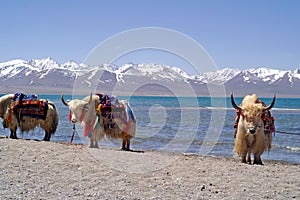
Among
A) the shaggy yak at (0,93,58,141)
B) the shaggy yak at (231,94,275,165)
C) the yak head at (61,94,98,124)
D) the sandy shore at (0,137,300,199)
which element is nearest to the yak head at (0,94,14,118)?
the shaggy yak at (0,93,58,141)

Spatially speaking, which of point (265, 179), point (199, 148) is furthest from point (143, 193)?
point (199, 148)

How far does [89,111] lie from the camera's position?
8.26 meters

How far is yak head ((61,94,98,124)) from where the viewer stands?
8062mm

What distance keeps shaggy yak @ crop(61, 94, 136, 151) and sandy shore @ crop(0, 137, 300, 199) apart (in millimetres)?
1493

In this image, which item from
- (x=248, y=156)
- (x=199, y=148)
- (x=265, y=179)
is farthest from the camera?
(x=199, y=148)


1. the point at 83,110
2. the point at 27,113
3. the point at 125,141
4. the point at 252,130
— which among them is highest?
the point at 83,110

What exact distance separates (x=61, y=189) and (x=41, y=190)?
21 cm

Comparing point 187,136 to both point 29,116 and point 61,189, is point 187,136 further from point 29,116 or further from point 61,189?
point 61,189

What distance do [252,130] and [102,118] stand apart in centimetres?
323

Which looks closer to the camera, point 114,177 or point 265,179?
point 114,177

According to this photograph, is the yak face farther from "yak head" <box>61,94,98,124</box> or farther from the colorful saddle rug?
the colorful saddle rug

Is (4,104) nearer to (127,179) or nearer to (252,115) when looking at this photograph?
(127,179)

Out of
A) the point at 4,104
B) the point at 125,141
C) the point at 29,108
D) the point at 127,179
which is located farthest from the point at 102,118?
the point at 127,179

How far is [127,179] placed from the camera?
5.01 m
